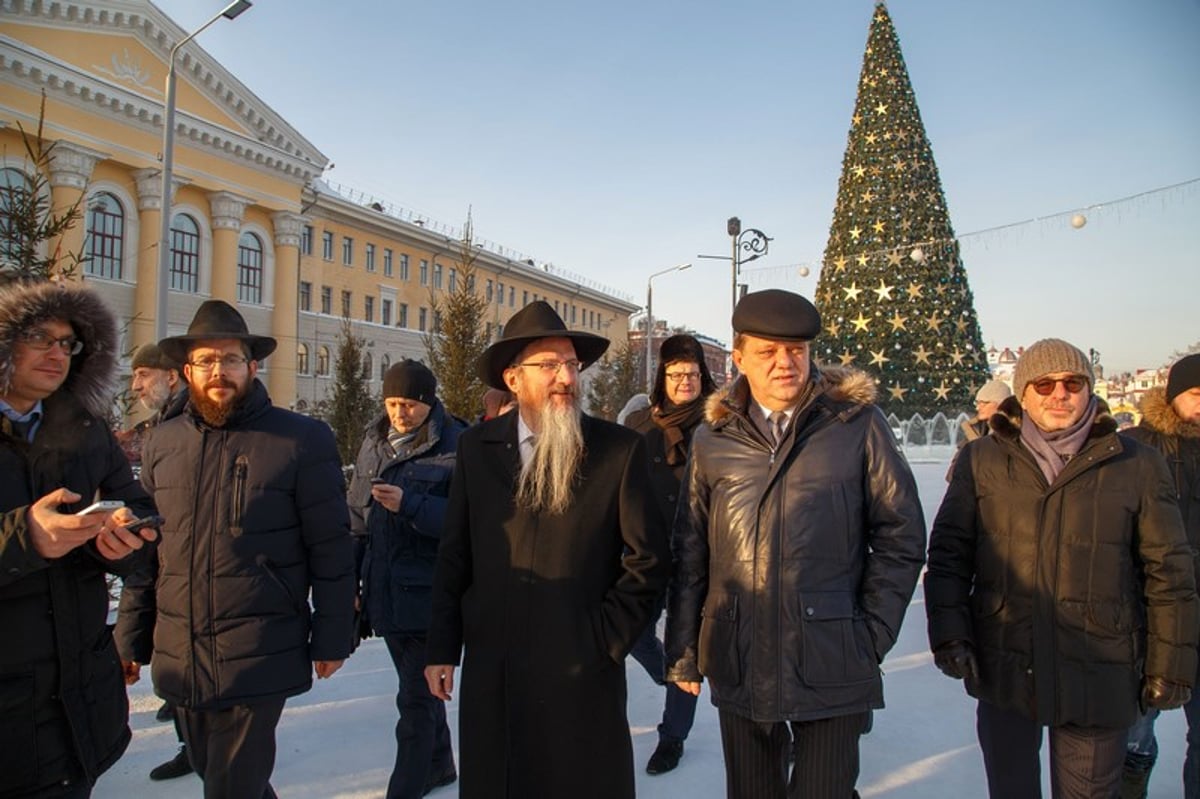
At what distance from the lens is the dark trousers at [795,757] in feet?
7.86

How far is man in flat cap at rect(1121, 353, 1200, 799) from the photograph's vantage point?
10.9 ft

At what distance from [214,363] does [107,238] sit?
35.7m

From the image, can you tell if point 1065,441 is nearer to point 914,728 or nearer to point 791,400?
point 791,400

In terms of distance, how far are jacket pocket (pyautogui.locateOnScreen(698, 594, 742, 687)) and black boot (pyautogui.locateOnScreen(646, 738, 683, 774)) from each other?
1.57 meters

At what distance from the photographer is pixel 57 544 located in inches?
77.5

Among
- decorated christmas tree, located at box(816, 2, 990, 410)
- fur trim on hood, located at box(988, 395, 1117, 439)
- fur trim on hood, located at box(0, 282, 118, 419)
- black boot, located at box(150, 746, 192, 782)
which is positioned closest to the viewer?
fur trim on hood, located at box(0, 282, 118, 419)

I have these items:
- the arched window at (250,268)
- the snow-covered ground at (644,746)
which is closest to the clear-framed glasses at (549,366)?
the snow-covered ground at (644,746)

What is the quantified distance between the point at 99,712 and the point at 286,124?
140 feet

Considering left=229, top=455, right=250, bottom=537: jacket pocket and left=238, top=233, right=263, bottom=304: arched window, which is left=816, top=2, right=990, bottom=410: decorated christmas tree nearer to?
left=229, top=455, right=250, bottom=537: jacket pocket

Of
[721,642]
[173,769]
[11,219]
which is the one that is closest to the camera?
[721,642]

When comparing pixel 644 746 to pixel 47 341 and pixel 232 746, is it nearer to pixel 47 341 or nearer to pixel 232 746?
pixel 232 746

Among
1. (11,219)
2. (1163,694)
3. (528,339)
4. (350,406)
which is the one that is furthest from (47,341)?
(350,406)

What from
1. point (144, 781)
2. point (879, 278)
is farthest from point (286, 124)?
point (144, 781)

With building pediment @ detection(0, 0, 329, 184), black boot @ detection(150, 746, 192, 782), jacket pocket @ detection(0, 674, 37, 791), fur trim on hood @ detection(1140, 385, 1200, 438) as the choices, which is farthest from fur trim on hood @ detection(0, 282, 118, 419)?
building pediment @ detection(0, 0, 329, 184)
